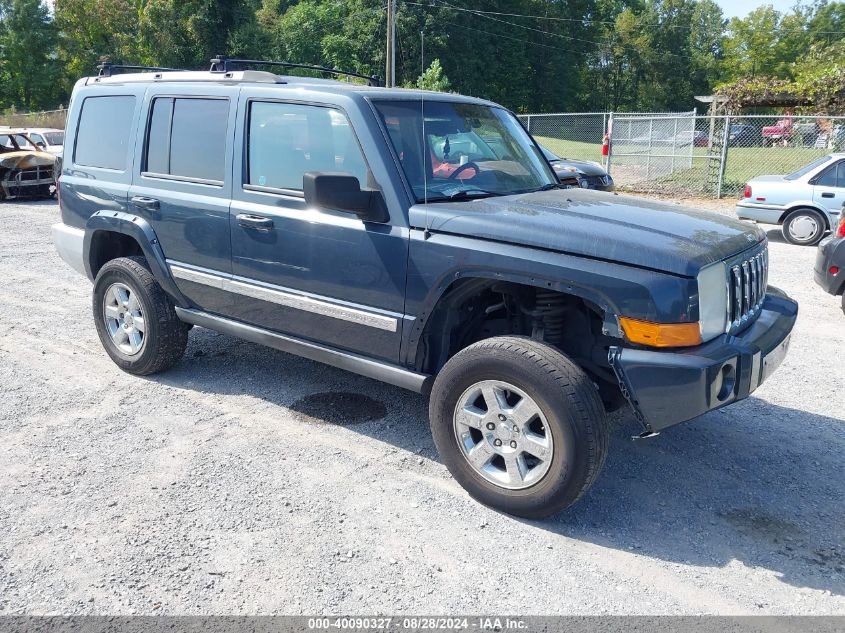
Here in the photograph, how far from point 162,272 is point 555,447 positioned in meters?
2.99

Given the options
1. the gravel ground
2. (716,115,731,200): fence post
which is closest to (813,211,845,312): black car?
the gravel ground

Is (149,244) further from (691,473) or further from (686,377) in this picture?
(691,473)

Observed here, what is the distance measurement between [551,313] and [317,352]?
1.42 m

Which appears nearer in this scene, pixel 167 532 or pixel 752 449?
pixel 167 532

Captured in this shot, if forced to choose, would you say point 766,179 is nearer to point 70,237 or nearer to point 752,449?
point 752,449

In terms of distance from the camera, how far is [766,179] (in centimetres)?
1221

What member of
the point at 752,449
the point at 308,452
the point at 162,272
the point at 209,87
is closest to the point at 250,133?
the point at 209,87

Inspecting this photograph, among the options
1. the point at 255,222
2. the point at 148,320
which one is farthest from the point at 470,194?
the point at 148,320

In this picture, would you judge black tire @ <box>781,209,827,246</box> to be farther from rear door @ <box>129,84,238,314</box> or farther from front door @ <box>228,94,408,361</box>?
rear door @ <box>129,84,238,314</box>

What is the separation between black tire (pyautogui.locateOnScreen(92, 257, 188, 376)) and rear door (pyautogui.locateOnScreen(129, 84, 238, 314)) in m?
0.27

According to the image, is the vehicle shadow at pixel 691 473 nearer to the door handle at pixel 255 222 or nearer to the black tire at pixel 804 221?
the door handle at pixel 255 222

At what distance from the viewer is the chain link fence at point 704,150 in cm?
1736

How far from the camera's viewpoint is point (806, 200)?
11414 millimetres

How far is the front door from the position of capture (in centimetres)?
388
